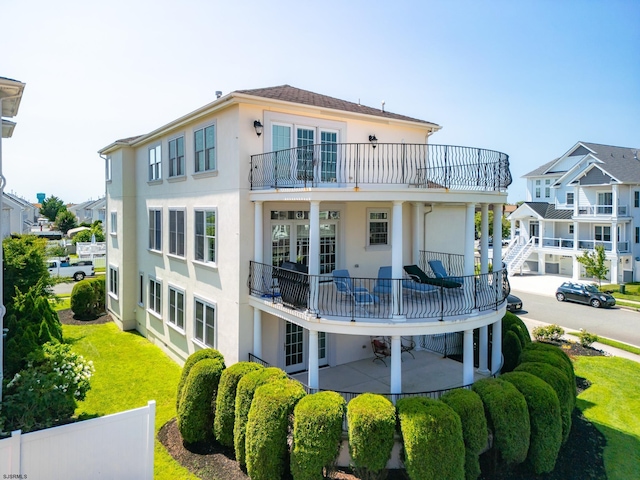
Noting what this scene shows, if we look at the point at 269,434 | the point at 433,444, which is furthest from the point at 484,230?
the point at 269,434

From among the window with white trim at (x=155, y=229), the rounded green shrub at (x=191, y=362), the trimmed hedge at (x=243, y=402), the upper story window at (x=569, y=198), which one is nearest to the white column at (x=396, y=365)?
the trimmed hedge at (x=243, y=402)

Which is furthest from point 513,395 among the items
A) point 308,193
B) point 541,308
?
point 541,308

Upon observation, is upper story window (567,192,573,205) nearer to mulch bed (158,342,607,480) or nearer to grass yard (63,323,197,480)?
mulch bed (158,342,607,480)

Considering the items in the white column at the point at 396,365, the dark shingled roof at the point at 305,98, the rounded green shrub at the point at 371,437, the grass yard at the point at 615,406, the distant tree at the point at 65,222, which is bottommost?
the grass yard at the point at 615,406

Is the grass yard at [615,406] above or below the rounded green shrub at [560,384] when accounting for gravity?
below

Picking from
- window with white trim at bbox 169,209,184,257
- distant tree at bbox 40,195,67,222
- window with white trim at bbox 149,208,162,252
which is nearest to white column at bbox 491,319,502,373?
window with white trim at bbox 169,209,184,257

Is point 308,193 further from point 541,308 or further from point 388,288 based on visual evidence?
point 541,308

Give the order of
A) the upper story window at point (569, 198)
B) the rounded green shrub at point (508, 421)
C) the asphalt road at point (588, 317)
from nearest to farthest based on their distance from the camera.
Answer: the rounded green shrub at point (508, 421) → the asphalt road at point (588, 317) → the upper story window at point (569, 198)

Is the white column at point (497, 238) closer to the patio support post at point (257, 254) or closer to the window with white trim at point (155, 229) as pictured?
the patio support post at point (257, 254)
